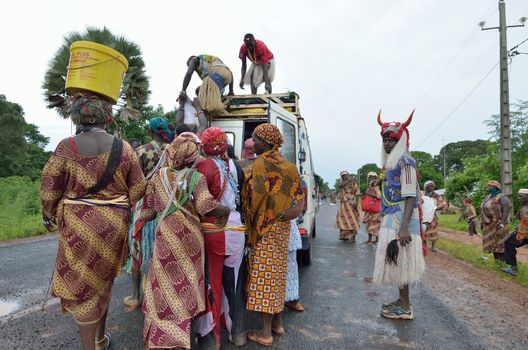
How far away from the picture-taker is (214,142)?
9.66 feet

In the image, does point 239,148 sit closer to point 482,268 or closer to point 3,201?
point 482,268

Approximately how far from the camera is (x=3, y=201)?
40.5 feet

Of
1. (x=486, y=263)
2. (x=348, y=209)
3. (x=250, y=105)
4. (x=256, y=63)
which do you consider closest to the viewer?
(x=250, y=105)

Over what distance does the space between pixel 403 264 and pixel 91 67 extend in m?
3.32

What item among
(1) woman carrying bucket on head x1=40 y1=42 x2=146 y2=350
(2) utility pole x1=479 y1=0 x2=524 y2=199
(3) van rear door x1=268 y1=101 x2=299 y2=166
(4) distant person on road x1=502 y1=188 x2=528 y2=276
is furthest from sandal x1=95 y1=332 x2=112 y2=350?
(2) utility pole x1=479 y1=0 x2=524 y2=199

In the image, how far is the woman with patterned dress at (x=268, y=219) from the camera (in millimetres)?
3096

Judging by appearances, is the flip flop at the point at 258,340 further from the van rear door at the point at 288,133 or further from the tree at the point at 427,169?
the tree at the point at 427,169

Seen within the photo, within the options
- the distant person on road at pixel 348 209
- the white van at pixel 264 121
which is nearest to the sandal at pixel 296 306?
the white van at pixel 264 121

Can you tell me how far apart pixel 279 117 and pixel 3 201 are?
1205cm

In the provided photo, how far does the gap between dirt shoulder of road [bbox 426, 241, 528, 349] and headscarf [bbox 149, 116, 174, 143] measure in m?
3.63

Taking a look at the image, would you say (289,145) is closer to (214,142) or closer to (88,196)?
(214,142)

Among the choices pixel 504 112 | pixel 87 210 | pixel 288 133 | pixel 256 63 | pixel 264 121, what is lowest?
pixel 87 210

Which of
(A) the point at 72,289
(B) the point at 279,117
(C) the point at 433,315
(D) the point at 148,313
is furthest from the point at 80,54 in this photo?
(C) the point at 433,315

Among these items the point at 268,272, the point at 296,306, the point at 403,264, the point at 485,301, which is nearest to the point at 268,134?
the point at 268,272
